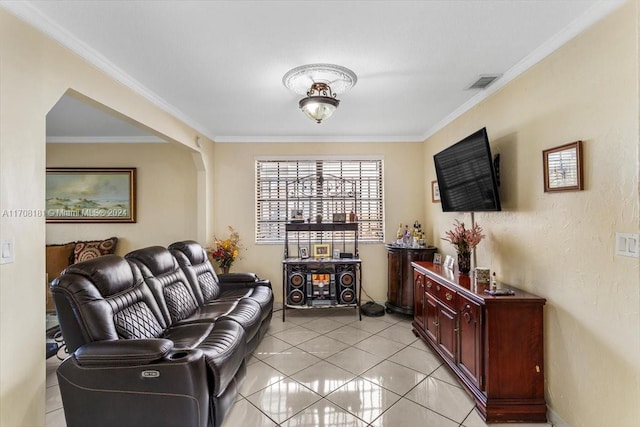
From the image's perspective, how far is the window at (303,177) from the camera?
4664mm

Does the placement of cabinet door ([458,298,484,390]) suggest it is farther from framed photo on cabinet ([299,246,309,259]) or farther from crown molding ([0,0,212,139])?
crown molding ([0,0,212,139])

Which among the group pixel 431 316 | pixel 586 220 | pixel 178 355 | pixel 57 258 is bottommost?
pixel 431 316

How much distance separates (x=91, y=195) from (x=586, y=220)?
564cm

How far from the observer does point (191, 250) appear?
3.55 meters

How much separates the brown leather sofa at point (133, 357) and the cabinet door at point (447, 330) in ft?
5.72

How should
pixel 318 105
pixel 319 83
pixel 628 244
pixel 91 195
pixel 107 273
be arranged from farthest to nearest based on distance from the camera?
pixel 91 195 < pixel 319 83 < pixel 318 105 < pixel 107 273 < pixel 628 244

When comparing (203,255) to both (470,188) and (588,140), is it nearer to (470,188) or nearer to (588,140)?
(470,188)

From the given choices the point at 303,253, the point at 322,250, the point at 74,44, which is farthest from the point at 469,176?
the point at 74,44

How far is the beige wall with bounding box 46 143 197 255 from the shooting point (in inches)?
178

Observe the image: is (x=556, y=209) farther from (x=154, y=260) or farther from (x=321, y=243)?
(x=154, y=260)

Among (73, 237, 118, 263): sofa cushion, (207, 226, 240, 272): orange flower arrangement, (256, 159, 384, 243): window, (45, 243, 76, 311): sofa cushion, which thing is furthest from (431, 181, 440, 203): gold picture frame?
(45, 243, 76, 311): sofa cushion

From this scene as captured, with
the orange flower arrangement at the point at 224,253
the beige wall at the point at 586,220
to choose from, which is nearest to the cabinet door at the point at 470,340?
the beige wall at the point at 586,220

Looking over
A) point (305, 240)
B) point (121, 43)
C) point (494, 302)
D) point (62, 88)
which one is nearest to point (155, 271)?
point (62, 88)

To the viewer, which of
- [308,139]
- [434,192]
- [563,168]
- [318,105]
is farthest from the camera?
[308,139]
